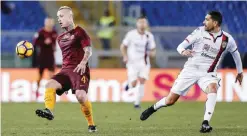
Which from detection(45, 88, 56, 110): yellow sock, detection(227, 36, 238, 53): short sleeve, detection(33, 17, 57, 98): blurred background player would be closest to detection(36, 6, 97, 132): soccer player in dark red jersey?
detection(45, 88, 56, 110): yellow sock

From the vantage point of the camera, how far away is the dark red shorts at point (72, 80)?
11.4 meters

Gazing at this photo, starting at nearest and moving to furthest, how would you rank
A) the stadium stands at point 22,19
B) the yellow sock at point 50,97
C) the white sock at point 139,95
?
the yellow sock at point 50,97 → the white sock at point 139,95 → the stadium stands at point 22,19

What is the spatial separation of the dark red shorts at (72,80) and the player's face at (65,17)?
73cm

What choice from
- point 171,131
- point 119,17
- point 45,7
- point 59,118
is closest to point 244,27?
point 119,17

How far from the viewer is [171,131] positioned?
11.9 m

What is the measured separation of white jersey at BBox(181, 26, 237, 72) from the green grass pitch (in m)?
1.08

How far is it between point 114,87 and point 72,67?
10.4m

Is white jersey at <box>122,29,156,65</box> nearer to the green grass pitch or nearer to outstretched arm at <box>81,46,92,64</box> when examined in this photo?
the green grass pitch

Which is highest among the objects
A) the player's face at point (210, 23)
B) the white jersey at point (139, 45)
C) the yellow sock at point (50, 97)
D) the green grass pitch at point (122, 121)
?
the white jersey at point (139, 45)

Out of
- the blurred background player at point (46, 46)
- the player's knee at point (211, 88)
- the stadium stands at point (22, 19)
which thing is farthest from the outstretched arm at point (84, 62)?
the stadium stands at point (22, 19)

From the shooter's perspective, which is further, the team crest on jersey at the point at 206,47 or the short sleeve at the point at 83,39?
the team crest on jersey at the point at 206,47

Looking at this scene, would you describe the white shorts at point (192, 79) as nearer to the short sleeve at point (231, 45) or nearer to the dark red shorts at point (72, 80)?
the short sleeve at point (231, 45)

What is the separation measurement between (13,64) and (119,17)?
14.3 feet

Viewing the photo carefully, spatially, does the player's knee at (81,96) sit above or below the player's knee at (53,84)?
below
